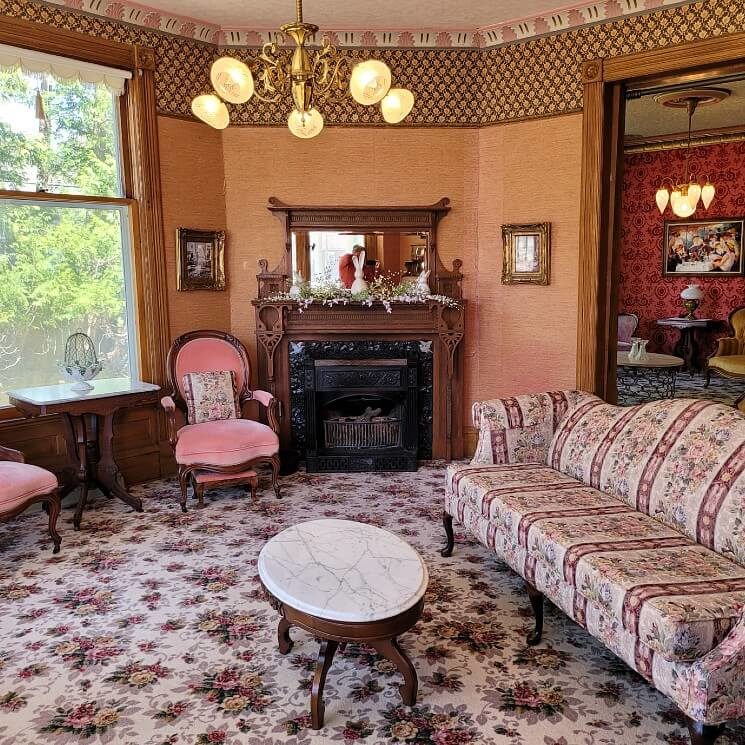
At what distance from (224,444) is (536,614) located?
7.45 ft

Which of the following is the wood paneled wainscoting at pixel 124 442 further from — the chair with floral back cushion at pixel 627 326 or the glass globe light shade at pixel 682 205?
the chair with floral back cushion at pixel 627 326

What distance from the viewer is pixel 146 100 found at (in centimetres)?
Result: 470

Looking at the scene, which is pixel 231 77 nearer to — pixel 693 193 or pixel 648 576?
pixel 648 576

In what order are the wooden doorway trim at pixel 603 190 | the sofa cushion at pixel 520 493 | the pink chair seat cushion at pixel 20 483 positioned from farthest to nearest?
the wooden doorway trim at pixel 603 190 < the pink chair seat cushion at pixel 20 483 < the sofa cushion at pixel 520 493

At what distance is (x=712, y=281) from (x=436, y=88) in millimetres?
5452

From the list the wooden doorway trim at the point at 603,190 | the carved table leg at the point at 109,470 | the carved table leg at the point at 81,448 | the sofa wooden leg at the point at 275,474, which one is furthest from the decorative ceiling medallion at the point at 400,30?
the sofa wooden leg at the point at 275,474

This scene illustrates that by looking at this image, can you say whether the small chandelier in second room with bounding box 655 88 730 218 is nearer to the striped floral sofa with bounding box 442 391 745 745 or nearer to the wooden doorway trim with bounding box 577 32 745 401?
the wooden doorway trim with bounding box 577 32 745 401

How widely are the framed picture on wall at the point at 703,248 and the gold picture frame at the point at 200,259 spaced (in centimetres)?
638

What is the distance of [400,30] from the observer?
502 cm

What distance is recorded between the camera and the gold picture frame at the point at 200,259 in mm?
4980

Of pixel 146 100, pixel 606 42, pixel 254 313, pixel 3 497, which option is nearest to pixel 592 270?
pixel 606 42

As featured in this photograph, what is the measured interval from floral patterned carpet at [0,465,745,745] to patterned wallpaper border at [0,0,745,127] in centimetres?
316

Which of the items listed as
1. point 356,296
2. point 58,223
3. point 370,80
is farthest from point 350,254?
point 370,80

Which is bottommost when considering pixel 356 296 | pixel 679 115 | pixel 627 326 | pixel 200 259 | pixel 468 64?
pixel 627 326
